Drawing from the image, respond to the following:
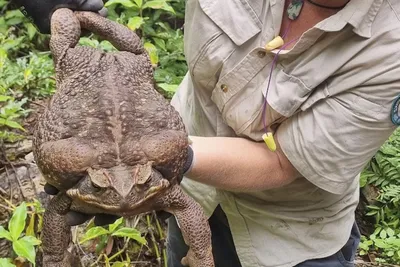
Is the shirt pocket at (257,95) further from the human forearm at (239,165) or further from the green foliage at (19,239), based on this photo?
the green foliage at (19,239)

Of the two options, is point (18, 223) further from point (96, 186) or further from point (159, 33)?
point (159, 33)

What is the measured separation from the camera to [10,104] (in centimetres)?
286

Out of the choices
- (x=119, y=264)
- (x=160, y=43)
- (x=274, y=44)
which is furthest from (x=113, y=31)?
(x=160, y=43)

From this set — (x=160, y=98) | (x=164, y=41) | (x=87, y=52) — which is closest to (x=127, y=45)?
(x=87, y=52)

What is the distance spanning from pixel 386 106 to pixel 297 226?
0.57m

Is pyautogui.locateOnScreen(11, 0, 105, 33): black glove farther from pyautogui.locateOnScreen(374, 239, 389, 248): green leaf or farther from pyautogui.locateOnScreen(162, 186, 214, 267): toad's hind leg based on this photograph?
pyautogui.locateOnScreen(374, 239, 389, 248): green leaf

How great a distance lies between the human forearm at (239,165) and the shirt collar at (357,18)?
1.34 ft

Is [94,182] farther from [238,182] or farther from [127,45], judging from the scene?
[238,182]

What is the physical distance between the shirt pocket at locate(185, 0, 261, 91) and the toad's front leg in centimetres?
65

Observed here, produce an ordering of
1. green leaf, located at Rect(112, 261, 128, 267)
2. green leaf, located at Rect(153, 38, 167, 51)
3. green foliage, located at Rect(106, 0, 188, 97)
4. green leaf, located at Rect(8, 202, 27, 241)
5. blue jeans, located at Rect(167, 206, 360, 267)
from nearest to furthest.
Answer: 1. green leaf, located at Rect(8, 202, 27, 241)
2. blue jeans, located at Rect(167, 206, 360, 267)
3. green leaf, located at Rect(112, 261, 128, 267)
4. green foliage, located at Rect(106, 0, 188, 97)
5. green leaf, located at Rect(153, 38, 167, 51)

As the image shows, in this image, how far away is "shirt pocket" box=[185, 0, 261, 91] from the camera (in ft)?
6.31

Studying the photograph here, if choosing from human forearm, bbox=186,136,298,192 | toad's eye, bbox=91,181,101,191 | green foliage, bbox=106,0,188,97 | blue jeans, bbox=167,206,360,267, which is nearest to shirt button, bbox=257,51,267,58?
human forearm, bbox=186,136,298,192

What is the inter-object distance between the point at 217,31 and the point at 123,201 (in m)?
0.79

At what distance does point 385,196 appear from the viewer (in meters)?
3.30
